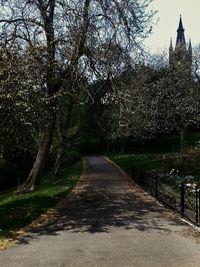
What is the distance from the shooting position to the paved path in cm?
882

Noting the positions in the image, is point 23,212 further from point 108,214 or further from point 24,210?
point 108,214

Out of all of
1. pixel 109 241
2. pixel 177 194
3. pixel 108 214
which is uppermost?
pixel 177 194

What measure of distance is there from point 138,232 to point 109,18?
1055cm

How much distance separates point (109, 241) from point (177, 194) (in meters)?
8.00

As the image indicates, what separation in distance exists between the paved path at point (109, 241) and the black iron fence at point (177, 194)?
1.44 ft

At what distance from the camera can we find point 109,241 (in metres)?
10.7

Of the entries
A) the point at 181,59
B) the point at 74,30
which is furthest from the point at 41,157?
the point at 181,59

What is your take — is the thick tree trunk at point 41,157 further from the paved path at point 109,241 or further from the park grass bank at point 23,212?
the paved path at point 109,241

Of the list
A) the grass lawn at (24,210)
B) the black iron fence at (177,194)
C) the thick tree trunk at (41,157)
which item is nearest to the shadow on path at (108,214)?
the black iron fence at (177,194)

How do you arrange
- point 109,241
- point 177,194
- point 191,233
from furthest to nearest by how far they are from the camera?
point 177,194 < point 191,233 < point 109,241

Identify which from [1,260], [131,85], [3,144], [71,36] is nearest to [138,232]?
[1,260]

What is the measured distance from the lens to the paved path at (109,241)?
8820 millimetres

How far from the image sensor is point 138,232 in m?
11.9

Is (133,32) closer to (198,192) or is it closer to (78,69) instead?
(78,69)
